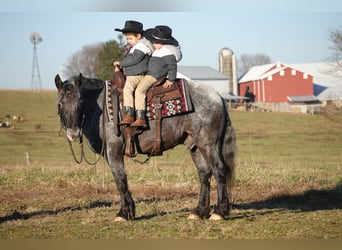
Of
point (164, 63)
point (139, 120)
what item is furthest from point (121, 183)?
point (164, 63)

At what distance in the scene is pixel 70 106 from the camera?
21.8 feet

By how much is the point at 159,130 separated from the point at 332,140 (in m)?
21.2

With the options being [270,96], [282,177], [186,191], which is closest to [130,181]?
[186,191]

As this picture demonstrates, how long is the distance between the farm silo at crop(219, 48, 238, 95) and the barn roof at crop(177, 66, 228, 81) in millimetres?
2122

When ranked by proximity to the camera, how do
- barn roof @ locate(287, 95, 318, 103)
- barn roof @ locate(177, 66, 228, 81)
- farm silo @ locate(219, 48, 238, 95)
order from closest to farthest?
barn roof @ locate(287, 95, 318, 103), barn roof @ locate(177, 66, 228, 81), farm silo @ locate(219, 48, 238, 95)

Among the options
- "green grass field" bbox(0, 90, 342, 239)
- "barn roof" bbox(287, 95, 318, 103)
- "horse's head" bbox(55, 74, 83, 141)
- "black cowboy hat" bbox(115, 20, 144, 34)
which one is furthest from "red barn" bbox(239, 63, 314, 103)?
"horse's head" bbox(55, 74, 83, 141)

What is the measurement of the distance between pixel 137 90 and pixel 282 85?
171 feet

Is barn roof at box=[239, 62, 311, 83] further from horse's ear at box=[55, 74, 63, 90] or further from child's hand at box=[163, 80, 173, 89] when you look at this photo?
horse's ear at box=[55, 74, 63, 90]

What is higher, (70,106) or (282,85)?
(282,85)

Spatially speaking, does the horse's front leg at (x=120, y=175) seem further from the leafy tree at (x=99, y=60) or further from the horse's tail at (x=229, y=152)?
the leafy tree at (x=99, y=60)

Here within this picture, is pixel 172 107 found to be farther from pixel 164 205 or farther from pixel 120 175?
pixel 164 205

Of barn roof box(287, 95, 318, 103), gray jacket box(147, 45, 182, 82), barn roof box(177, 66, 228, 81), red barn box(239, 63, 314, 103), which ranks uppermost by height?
barn roof box(177, 66, 228, 81)

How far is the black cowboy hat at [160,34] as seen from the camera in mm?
6797

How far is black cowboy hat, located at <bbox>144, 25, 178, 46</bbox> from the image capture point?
22.3ft
